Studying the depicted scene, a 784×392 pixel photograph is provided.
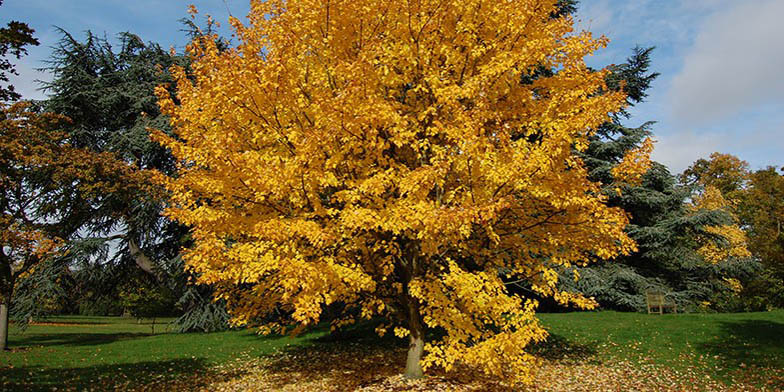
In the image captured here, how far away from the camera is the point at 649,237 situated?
1881 centimetres

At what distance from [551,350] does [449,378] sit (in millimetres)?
4326

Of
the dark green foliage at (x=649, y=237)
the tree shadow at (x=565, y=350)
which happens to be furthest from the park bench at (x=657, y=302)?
the tree shadow at (x=565, y=350)

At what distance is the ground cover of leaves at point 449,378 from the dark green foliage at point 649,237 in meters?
7.90

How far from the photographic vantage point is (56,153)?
1271 centimetres

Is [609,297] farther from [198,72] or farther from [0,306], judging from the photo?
[0,306]

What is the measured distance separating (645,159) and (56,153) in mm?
14454

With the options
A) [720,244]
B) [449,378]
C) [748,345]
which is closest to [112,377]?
[449,378]

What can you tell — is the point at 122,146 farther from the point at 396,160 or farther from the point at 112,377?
the point at 396,160

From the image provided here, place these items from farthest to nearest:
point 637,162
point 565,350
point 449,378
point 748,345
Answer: point 565,350 < point 748,345 < point 449,378 < point 637,162

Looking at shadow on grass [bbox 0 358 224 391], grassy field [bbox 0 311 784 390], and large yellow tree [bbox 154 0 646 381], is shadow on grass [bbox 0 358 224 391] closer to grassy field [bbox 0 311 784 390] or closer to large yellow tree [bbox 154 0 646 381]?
grassy field [bbox 0 311 784 390]

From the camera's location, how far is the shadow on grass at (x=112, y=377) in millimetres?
8906

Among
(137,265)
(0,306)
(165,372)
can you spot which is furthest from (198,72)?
(137,265)

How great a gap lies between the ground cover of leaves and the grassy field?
213 mm

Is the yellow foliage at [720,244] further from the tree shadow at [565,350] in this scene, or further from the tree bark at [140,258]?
the tree bark at [140,258]
